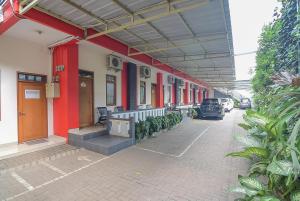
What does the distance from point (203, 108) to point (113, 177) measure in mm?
10270

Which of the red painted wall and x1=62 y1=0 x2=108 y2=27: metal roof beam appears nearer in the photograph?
x1=62 y1=0 x2=108 y2=27: metal roof beam

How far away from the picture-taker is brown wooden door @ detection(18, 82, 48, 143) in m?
5.55

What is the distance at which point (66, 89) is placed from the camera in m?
5.86

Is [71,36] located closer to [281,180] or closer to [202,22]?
[202,22]

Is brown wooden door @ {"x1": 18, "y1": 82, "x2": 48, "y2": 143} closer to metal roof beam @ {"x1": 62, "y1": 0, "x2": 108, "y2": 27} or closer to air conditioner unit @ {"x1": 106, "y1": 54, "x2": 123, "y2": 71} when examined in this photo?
air conditioner unit @ {"x1": 106, "y1": 54, "x2": 123, "y2": 71}

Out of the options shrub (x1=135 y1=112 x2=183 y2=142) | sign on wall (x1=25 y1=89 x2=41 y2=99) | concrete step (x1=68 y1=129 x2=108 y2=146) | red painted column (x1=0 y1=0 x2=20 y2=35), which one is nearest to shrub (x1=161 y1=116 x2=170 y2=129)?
shrub (x1=135 y1=112 x2=183 y2=142)

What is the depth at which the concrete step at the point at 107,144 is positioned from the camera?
4.98 metres

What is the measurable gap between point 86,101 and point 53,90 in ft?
4.97

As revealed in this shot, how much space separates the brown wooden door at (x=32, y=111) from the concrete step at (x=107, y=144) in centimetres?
181

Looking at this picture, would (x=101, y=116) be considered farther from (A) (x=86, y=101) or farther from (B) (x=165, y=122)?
(B) (x=165, y=122)

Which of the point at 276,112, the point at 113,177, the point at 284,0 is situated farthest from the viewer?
the point at 284,0

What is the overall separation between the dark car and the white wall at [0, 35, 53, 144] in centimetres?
1036

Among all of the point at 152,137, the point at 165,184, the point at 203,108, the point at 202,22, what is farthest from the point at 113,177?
the point at 203,108

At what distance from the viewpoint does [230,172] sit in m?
3.82
